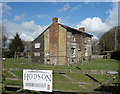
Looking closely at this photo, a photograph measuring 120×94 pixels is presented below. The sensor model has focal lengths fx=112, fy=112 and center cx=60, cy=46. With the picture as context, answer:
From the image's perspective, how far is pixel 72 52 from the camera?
1925 cm

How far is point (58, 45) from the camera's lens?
1784 centimetres

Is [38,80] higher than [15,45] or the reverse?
the reverse

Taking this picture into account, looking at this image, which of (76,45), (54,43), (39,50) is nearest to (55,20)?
(54,43)

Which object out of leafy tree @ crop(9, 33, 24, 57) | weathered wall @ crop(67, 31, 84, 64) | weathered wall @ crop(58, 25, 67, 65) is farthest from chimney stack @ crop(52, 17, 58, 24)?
leafy tree @ crop(9, 33, 24, 57)

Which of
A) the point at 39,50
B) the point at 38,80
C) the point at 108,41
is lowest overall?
the point at 38,80

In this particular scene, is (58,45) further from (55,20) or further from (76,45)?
(55,20)

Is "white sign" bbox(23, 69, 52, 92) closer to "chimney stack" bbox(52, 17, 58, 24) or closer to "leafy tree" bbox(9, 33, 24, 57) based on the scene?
"chimney stack" bbox(52, 17, 58, 24)

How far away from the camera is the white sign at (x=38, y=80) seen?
4180mm

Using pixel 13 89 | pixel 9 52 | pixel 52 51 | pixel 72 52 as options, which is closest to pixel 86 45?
pixel 72 52

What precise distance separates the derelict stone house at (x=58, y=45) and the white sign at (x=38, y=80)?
1142 centimetres

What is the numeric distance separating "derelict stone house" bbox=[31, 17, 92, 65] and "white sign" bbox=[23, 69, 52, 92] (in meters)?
11.4

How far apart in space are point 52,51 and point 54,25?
432 centimetres

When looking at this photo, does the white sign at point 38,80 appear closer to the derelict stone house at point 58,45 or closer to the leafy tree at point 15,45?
the derelict stone house at point 58,45

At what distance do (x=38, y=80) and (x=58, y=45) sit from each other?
13.7m
